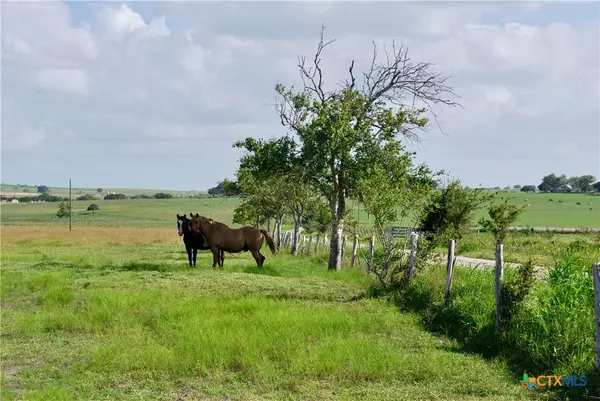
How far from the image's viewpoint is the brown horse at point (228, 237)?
85.8ft

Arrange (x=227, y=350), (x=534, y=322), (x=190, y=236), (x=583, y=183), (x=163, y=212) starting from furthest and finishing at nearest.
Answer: (x=583, y=183) < (x=163, y=212) < (x=190, y=236) < (x=534, y=322) < (x=227, y=350)

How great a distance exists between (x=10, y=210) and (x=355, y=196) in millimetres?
168575

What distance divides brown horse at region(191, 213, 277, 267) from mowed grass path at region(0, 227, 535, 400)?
29.3ft

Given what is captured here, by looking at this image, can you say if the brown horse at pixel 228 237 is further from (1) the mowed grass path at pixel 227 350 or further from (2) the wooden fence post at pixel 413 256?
(2) the wooden fence post at pixel 413 256

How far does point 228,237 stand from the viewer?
26500 mm

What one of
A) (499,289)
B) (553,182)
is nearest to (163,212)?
(553,182)

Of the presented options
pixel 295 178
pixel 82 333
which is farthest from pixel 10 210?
pixel 82 333

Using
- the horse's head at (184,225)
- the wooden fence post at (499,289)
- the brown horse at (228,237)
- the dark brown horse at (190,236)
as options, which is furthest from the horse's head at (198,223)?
the wooden fence post at (499,289)

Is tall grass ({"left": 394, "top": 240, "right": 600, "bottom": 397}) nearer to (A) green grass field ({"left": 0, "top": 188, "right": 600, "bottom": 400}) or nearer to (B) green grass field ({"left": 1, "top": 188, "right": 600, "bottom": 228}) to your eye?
(A) green grass field ({"left": 0, "top": 188, "right": 600, "bottom": 400})

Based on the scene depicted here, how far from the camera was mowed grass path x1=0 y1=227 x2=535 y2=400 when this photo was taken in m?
8.47

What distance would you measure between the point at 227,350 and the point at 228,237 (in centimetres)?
1665

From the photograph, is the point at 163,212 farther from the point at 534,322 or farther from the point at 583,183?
the point at 534,322

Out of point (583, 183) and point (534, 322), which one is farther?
point (583, 183)

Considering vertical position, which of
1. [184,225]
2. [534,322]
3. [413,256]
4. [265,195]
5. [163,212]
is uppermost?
[265,195]
